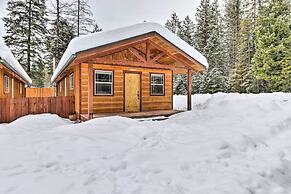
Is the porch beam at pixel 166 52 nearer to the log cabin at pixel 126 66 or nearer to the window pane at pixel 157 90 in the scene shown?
the log cabin at pixel 126 66

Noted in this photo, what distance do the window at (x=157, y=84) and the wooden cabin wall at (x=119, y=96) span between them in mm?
217

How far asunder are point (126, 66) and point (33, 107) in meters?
4.44

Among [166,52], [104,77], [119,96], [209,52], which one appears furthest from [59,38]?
[209,52]

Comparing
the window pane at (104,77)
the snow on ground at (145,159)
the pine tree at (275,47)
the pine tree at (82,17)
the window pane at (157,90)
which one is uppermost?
the pine tree at (82,17)

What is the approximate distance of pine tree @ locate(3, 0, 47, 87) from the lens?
70.8 ft

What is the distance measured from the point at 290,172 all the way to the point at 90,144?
393 centimetres

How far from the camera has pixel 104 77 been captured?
10031 mm

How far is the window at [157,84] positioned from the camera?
457 inches

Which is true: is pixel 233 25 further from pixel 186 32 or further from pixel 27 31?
pixel 27 31

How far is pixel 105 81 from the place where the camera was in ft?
33.0

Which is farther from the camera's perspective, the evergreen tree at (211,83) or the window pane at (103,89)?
the evergreen tree at (211,83)

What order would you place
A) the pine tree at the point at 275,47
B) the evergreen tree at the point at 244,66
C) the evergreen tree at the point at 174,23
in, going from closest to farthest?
the pine tree at the point at 275,47
the evergreen tree at the point at 244,66
the evergreen tree at the point at 174,23

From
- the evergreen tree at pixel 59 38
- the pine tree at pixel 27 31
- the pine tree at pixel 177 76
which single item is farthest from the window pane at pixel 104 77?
the pine tree at pixel 177 76

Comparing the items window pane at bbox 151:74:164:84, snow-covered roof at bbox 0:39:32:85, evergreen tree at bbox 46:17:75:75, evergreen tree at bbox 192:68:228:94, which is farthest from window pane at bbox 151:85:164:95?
evergreen tree at bbox 46:17:75:75
